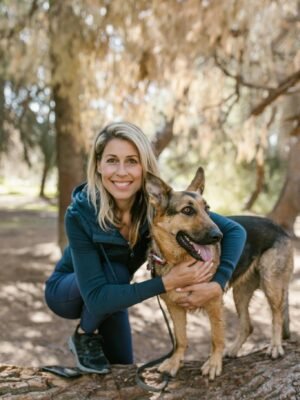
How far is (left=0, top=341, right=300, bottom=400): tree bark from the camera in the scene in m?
2.61

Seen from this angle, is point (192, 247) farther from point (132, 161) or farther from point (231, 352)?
point (231, 352)

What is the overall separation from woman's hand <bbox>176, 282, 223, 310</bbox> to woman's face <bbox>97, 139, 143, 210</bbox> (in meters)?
0.72

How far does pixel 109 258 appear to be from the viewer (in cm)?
309

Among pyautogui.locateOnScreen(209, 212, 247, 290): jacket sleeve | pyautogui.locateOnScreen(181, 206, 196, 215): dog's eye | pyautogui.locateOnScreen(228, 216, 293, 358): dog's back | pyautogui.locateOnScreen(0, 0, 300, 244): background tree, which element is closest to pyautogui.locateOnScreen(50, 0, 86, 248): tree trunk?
pyautogui.locateOnScreen(0, 0, 300, 244): background tree

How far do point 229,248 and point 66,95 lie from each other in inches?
210

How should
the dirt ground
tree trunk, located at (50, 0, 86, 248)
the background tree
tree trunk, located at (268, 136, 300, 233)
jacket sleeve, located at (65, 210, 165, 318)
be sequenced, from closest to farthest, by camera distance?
jacket sleeve, located at (65, 210, 165, 318) < the dirt ground < the background tree < tree trunk, located at (50, 0, 86, 248) < tree trunk, located at (268, 136, 300, 233)

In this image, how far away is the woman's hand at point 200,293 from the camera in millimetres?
2861

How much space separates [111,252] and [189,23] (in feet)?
14.1

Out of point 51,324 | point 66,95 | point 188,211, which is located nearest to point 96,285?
point 188,211

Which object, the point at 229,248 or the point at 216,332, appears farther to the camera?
the point at 229,248

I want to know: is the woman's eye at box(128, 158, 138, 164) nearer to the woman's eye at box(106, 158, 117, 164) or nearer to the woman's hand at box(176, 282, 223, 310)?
the woman's eye at box(106, 158, 117, 164)

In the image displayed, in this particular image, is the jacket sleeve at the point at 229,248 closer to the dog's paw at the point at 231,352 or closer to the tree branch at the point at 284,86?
the dog's paw at the point at 231,352

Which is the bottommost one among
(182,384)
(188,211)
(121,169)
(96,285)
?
(182,384)

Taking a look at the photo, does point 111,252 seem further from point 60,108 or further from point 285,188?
point 285,188
